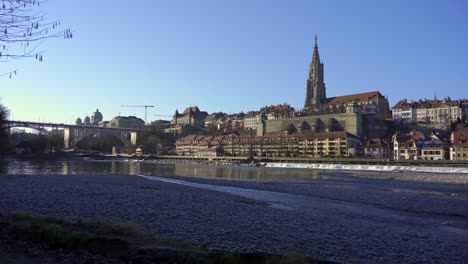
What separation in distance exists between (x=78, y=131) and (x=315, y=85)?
100315mm

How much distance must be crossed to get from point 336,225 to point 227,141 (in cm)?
13293

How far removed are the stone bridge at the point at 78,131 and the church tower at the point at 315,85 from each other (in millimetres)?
77793

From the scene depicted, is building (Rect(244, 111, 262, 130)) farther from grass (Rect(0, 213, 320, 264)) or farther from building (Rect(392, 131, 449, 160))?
grass (Rect(0, 213, 320, 264))

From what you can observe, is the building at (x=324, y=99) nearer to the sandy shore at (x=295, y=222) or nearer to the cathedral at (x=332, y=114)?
the cathedral at (x=332, y=114)

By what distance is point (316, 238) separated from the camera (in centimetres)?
1170

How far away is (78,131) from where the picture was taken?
15188 centimetres

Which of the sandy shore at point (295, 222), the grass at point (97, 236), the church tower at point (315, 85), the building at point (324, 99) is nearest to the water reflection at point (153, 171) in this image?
the sandy shore at point (295, 222)

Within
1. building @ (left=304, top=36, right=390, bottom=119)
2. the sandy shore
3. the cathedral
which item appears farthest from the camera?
building @ (left=304, top=36, right=390, bottom=119)

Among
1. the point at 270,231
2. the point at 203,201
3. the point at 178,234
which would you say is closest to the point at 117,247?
the point at 178,234

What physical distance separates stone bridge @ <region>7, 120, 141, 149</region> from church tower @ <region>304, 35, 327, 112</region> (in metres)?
77.8

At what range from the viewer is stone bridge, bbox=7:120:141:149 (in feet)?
438

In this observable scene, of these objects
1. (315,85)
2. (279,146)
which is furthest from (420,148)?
(315,85)

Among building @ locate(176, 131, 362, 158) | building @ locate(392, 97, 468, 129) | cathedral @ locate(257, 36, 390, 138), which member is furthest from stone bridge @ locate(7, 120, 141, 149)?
building @ locate(392, 97, 468, 129)

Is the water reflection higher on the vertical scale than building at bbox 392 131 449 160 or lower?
lower
